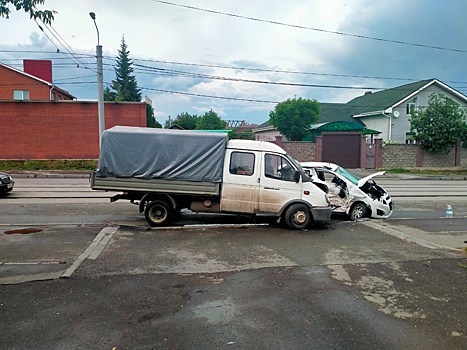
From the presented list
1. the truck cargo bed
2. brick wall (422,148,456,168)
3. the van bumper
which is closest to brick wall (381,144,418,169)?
brick wall (422,148,456,168)

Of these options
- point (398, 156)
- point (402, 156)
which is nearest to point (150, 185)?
point (398, 156)

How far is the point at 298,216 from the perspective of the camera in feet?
30.0

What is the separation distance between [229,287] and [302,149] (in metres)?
27.1

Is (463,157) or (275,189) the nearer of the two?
(275,189)

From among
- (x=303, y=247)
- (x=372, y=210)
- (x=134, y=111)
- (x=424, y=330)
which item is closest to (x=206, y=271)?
(x=303, y=247)

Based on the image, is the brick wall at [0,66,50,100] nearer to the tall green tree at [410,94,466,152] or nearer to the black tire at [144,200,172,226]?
the tall green tree at [410,94,466,152]

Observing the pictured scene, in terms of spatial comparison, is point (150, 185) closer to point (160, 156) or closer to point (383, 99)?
point (160, 156)

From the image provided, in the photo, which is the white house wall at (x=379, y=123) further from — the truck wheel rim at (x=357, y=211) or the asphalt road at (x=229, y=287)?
the asphalt road at (x=229, y=287)

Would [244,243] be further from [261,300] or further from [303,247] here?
[261,300]

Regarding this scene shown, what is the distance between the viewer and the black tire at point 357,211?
10656mm

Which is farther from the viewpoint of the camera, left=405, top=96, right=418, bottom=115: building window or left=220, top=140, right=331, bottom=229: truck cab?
left=405, top=96, right=418, bottom=115: building window

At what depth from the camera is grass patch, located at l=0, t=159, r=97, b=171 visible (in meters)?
27.5

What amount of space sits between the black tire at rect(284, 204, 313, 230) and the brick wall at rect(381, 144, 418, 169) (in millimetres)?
25562

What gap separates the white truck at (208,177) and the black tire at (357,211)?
1.75 metres
